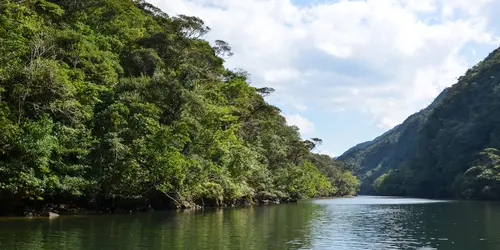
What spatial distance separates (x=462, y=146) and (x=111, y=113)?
112 metres

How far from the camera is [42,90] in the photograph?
104ft

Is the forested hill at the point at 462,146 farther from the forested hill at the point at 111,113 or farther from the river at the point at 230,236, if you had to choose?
the river at the point at 230,236

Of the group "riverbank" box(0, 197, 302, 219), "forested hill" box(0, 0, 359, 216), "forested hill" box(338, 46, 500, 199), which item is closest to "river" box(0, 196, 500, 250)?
"riverbank" box(0, 197, 302, 219)

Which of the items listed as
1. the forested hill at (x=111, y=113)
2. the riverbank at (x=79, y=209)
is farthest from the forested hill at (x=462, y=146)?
the riverbank at (x=79, y=209)

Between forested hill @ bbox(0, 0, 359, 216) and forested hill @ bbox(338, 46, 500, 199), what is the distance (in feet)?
205

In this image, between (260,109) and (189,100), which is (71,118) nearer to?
(189,100)

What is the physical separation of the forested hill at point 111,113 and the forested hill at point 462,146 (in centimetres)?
6257

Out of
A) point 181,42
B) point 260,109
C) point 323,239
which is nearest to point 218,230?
point 323,239

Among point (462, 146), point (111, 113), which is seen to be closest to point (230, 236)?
point (111, 113)

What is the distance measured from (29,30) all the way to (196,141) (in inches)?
776

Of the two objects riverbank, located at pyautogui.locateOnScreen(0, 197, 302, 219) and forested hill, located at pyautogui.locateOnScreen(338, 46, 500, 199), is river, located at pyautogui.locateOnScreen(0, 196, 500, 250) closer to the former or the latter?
riverbank, located at pyautogui.locateOnScreen(0, 197, 302, 219)

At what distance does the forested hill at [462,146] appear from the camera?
337ft

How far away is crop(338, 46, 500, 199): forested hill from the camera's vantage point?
10275 centimetres

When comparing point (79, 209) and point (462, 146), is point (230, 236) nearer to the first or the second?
point (79, 209)
